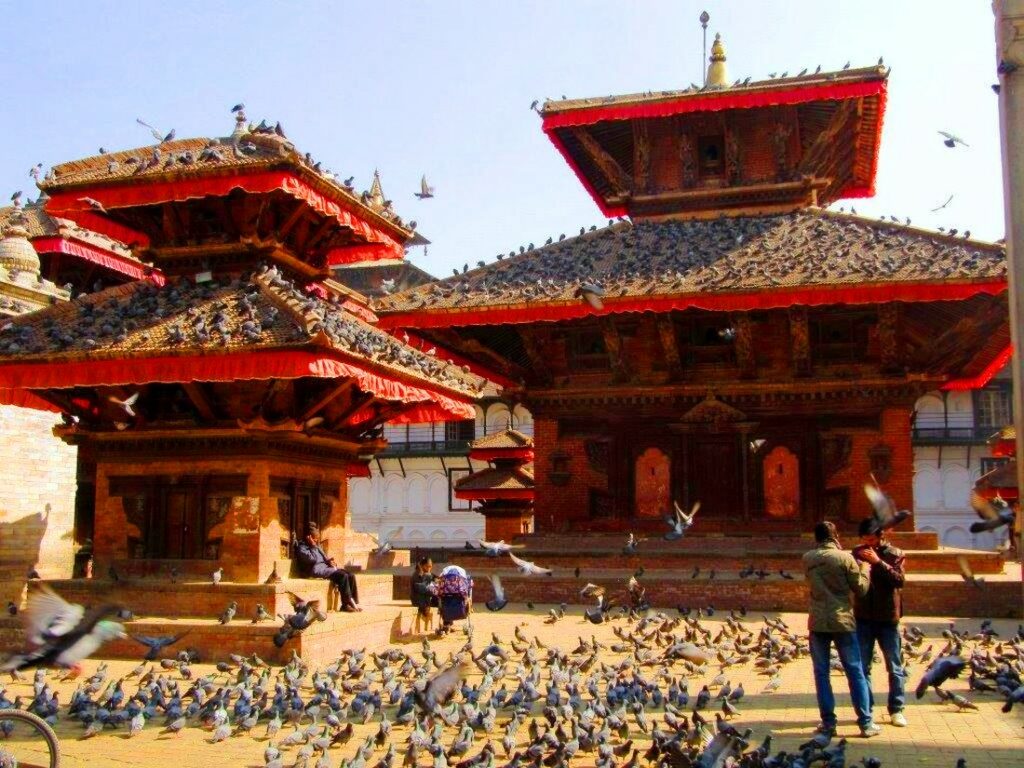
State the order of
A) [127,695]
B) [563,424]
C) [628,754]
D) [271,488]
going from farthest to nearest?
[563,424] < [271,488] < [127,695] < [628,754]

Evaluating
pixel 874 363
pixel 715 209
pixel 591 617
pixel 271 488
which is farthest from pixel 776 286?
pixel 271 488

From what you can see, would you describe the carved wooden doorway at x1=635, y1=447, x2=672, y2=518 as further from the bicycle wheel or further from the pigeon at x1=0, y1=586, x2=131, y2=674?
the bicycle wheel

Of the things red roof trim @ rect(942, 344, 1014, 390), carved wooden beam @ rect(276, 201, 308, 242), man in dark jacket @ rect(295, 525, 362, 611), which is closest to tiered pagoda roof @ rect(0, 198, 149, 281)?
carved wooden beam @ rect(276, 201, 308, 242)

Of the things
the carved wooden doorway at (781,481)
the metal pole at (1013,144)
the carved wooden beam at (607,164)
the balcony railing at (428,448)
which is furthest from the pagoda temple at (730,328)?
the balcony railing at (428,448)

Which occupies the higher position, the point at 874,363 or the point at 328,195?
the point at 328,195

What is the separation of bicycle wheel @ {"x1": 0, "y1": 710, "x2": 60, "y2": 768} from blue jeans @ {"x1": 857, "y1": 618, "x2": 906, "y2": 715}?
18.8ft

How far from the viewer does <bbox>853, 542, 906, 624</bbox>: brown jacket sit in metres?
7.90

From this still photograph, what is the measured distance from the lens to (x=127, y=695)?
Answer: 9.51m

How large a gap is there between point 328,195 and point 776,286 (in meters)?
7.65

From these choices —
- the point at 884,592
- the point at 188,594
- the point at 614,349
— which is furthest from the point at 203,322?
the point at 614,349

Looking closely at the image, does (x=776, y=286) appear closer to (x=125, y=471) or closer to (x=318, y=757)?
(x=125, y=471)

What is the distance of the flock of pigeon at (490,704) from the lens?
22.0 feet

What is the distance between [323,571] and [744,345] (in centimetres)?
941

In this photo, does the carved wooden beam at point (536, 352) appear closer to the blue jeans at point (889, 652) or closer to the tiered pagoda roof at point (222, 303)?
the tiered pagoda roof at point (222, 303)
